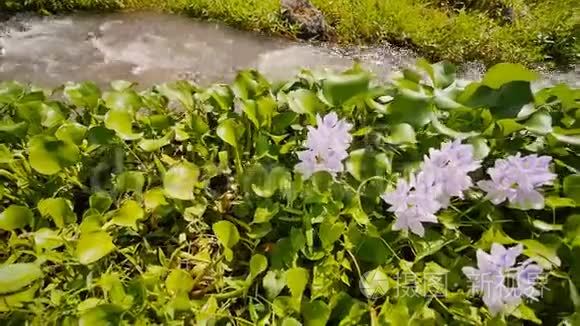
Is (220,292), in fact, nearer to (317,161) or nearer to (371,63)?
(317,161)

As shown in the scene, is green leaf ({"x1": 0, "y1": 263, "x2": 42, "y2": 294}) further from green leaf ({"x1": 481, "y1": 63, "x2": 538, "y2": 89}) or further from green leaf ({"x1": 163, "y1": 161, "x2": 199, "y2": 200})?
green leaf ({"x1": 481, "y1": 63, "x2": 538, "y2": 89})

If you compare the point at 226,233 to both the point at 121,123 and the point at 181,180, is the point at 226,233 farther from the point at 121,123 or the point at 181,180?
the point at 121,123

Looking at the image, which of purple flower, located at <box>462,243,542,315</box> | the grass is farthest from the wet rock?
purple flower, located at <box>462,243,542,315</box>

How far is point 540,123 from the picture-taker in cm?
180

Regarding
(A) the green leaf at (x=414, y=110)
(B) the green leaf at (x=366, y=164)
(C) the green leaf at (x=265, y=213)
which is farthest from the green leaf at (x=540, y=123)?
(C) the green leaf at (x=265, y=213)

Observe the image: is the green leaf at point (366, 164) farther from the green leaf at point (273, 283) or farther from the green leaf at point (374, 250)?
the green leaf at point (273, 283)

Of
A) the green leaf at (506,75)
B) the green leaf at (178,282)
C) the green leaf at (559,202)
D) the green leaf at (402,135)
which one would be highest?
the green leaf at (506,75)

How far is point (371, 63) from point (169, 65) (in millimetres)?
778

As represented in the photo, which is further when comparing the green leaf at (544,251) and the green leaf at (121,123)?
the green leaf at (121,123)

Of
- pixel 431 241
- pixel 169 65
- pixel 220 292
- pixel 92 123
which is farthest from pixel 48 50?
pixel 431 241

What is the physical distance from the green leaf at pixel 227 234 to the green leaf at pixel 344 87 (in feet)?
1.36

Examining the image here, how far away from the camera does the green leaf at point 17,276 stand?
5.11ft

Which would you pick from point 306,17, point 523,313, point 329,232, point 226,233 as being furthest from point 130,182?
point 306,17

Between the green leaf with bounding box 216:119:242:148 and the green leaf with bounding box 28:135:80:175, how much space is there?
35 centimetres
